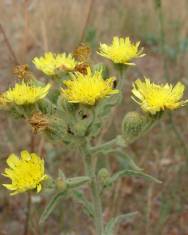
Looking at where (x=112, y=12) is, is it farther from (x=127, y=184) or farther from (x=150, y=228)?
(x=150, y=228)

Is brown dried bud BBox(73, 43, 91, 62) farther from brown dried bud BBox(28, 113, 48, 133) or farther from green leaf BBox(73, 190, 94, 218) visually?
green leaf BBox(73, 190, 94, 218)

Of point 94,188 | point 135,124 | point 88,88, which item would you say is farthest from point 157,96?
point 94,188

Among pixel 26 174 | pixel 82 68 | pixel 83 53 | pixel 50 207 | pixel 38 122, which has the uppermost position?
pixel 83 53

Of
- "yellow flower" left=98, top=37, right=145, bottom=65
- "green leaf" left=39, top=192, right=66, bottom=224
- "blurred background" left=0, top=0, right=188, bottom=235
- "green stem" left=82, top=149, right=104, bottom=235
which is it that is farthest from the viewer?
"blurred background" left=0, top=0, right=188, bottom=235

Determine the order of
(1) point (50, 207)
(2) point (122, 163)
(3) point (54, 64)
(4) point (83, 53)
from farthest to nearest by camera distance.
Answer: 1. (2) point (122, 163)
2. (3) point (54, 64)
3. (4) point (83, 53)
4. (1) point (50, 207)

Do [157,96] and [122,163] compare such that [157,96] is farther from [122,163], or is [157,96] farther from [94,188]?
[122,163]

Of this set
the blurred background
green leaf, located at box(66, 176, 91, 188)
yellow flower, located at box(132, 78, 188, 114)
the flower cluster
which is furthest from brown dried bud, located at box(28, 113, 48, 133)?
the blurred background

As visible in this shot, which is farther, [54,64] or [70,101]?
[54,64]
